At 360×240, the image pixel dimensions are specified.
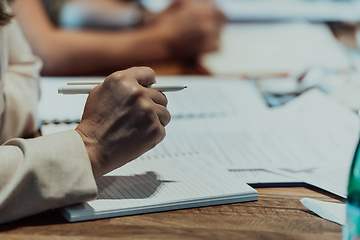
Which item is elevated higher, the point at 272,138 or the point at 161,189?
the point at 272,138

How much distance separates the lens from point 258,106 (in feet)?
2.90

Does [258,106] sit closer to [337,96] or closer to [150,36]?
[337,96]

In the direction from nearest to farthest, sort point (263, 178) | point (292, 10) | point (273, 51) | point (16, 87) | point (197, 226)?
point (197, 226) < point (263, 178) < point (16, 87) < point (273, 51) < point (292, 10)

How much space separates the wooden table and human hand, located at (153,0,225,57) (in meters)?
0.94

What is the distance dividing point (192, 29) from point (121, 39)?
0.23m

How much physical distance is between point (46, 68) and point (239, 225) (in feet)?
3.12

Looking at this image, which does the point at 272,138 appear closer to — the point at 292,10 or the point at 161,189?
the point at 161,189

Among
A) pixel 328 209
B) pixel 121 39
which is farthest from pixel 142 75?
pixel 121 39

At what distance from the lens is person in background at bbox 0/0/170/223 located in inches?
16.2

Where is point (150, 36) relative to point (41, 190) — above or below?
above

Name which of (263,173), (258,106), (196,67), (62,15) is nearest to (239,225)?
(263,173)

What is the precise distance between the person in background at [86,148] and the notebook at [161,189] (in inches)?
0.8

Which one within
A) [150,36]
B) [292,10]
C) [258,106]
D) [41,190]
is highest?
[292,10]

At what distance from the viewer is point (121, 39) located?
1.32 metres
